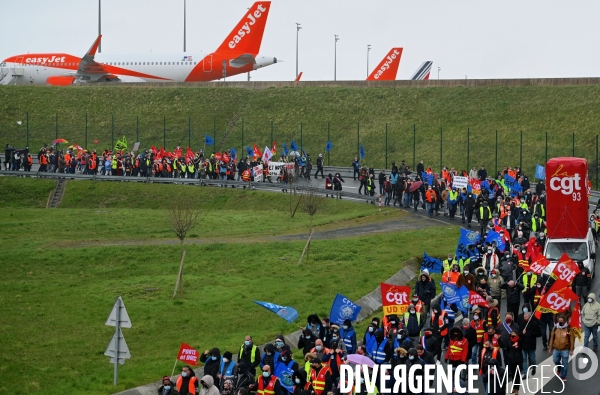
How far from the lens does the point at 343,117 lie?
8106 cm

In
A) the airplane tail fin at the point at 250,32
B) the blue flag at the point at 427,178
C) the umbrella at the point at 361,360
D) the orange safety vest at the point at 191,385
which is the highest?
the airplane tail fin at the point at 250,32

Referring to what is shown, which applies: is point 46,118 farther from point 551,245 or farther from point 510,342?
point 510,342

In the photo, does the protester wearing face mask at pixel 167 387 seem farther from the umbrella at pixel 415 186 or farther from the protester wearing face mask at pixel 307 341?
Result: the umbrella at pixel 415 186

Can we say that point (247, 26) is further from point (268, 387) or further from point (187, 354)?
point (268, 387)

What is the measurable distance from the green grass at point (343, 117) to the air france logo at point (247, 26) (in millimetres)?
4062

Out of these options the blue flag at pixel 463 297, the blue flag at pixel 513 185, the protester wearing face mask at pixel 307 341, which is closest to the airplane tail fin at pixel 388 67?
the blue flag at pixel 513 185

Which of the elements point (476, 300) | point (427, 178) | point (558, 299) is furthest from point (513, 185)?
point (558, 299)

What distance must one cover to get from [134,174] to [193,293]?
2678 centimetres

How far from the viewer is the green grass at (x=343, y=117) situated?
7069 centimetres

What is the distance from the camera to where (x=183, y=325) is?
28.5 meters

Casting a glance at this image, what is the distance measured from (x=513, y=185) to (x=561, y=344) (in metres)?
24.0

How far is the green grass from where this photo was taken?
70.7m

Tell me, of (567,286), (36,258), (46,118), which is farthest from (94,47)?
(567,286)

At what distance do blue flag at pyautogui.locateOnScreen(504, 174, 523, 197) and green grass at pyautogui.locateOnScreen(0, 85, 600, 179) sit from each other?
20366 mm
